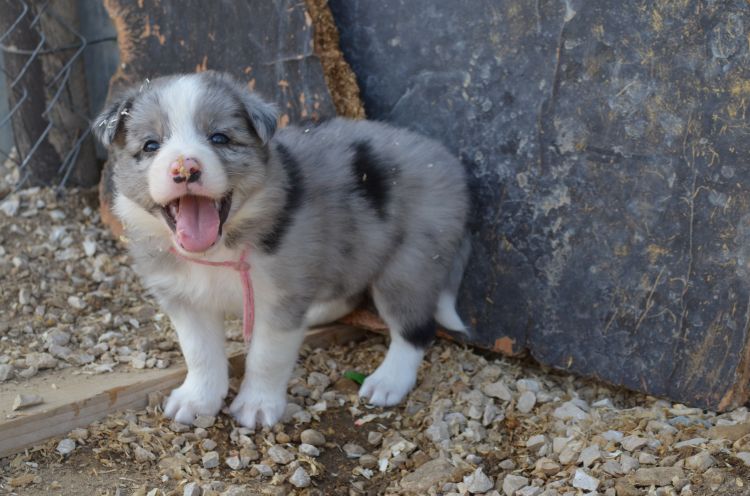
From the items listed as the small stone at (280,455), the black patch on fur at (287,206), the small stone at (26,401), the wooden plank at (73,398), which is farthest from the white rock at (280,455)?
the small stone at (26,401)

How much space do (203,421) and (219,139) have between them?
42.8 inches

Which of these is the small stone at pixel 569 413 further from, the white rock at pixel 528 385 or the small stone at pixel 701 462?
the small stone at pixel 701 462

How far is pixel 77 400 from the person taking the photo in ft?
10.9

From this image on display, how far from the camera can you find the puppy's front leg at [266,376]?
10.9 ft

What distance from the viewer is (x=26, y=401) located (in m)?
3.26

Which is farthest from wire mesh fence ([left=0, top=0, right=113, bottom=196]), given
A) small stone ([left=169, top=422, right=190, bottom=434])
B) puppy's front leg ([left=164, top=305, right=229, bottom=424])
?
small stone ([left=169, top=422, right=190, bottom=434])

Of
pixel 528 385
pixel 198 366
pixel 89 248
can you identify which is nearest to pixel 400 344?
pixel 528 385

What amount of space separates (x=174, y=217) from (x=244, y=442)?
0.90m

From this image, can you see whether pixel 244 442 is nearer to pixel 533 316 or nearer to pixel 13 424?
pixel 13 424

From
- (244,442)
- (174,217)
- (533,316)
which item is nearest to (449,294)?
(533,316)

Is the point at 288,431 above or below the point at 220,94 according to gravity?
below

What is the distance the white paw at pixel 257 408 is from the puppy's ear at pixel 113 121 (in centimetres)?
106

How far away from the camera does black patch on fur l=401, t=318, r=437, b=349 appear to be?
3770 millimetres

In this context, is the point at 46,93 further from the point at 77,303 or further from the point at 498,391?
the point at 498,391
